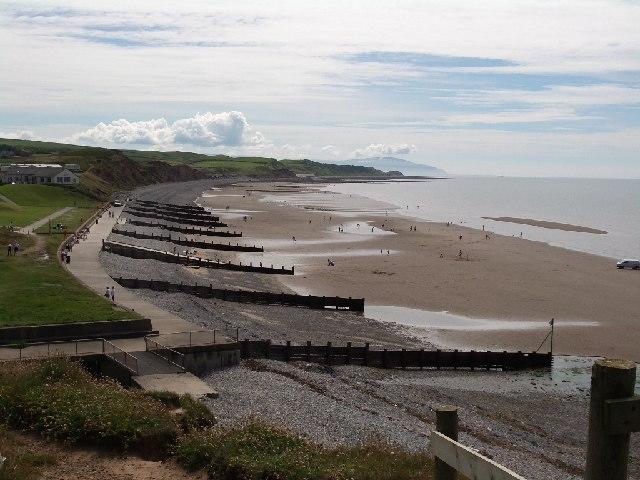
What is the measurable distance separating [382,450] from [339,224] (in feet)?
288

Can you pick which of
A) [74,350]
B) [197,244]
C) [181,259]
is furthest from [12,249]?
[197,244]

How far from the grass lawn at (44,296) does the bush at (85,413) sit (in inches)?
462

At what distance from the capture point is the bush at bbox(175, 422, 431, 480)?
12188 mm

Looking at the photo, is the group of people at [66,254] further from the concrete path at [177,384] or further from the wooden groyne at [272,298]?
the concrete path at [177,384]

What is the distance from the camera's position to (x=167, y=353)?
25594 mm

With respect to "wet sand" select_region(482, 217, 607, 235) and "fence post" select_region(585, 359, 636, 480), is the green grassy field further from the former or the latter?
"wet sand" select_region(482, 217, 607, 235)

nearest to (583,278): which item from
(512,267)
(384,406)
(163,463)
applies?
(512,267)

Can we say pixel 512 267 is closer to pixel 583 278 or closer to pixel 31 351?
pixel 583 278

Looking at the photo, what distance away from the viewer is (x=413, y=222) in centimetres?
10812

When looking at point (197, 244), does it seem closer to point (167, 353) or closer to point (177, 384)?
point (167, 353)

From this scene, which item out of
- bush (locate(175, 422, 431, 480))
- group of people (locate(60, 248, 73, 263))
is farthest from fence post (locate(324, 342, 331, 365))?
group of people (locate(60, 248, 73, 263))

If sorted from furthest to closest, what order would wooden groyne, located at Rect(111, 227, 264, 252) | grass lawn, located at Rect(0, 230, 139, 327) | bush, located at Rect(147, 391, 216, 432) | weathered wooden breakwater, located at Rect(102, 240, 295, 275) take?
wooden groyne, located at Rect(111, 227, 264, 252) → weathered wooden breakwater, located at Rect(102, 240, 295, 275) → grass lawn, located at Rect(0, 230, 139, 327) → bush, located at Rect(147, 391, 216, 432)

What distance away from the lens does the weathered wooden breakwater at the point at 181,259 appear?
57531mm

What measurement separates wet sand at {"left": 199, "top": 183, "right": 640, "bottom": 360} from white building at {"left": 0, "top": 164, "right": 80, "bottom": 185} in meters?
40.7
